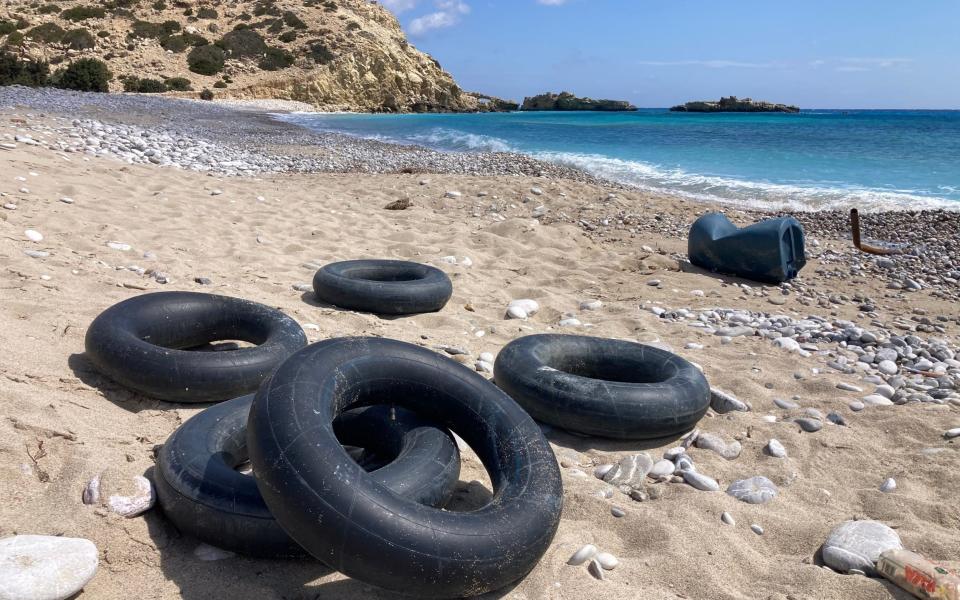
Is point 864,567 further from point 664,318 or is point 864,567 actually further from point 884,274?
point 884,274

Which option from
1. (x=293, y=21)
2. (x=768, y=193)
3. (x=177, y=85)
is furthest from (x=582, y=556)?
(x=293, y=21)

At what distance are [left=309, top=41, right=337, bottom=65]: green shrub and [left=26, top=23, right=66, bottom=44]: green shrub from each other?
15.8 meters

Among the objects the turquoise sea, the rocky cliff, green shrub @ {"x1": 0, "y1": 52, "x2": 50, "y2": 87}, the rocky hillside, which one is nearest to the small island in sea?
the rocky cliff

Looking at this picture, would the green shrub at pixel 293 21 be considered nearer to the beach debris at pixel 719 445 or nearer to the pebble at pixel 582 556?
the beach debris at pixel 719 445

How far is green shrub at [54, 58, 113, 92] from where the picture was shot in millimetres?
29734

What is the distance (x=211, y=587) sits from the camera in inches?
87.4

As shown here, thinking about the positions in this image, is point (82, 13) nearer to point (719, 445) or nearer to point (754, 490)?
point (719, 445)

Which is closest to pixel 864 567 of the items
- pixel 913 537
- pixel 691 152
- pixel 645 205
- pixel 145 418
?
pixel 913 537

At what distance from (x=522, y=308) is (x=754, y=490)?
2.78 metres

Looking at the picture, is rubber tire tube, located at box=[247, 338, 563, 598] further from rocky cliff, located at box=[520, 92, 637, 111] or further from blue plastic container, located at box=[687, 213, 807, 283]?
rocky cliff, located at box=[520, 92, 637, 111]

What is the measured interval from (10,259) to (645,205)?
815 cm

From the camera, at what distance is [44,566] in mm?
2029

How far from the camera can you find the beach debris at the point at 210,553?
236cm

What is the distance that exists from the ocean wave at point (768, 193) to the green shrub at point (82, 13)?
38.5 meters
